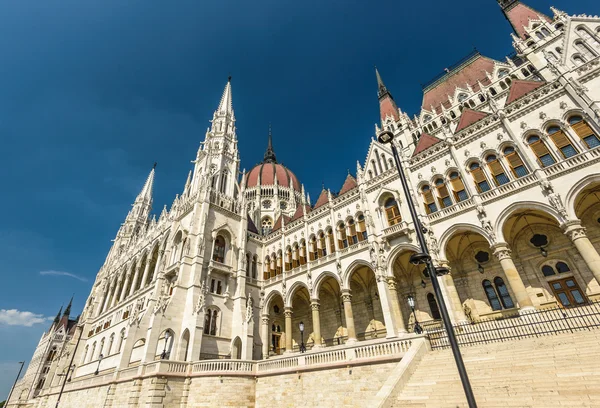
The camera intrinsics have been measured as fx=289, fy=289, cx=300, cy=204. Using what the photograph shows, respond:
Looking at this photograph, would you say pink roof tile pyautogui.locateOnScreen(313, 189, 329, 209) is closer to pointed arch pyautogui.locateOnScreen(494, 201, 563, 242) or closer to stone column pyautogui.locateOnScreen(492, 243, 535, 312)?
pointed arch pyautogui.locateOnScreen(494, 201, 563, 242)

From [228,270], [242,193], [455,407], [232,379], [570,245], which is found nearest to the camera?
[455,407]

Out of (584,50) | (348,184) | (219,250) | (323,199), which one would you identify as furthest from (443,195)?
(219,250)

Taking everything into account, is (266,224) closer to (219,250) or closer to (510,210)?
(219,250)

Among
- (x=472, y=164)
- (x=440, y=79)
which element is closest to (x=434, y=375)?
(x=472, y=164)

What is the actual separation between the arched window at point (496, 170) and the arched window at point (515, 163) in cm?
50

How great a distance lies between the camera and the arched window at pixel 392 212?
21719 millimetres

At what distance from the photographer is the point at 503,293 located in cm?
1808

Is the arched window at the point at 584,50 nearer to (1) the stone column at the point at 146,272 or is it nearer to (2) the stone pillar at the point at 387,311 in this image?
(2) the stone pillar at the point at 387,311

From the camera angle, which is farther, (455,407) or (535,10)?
(535,10)

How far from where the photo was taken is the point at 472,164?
64.5 ft

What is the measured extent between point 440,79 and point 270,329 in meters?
33.6

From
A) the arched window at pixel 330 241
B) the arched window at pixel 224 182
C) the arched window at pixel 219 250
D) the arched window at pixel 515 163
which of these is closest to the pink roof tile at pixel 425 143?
the arched window at pixel 515 163

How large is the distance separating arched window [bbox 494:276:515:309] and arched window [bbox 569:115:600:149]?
900 centimetres

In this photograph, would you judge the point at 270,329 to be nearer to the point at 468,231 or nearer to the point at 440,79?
the point at 468,231
